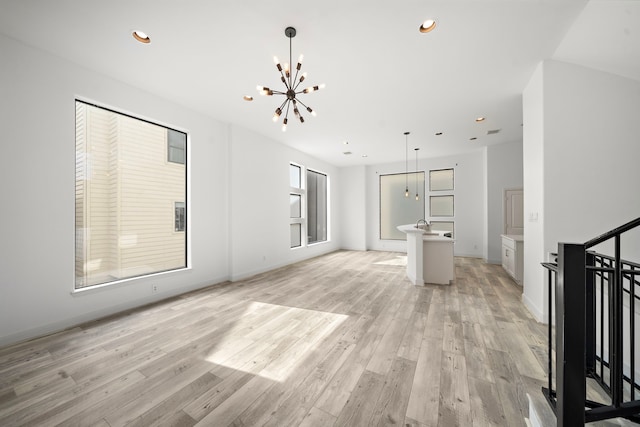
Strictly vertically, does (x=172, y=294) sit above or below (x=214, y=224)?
below

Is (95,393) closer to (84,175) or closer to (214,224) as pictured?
(84,175)

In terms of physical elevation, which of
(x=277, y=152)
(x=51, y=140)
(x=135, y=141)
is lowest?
(x=51, y=140)

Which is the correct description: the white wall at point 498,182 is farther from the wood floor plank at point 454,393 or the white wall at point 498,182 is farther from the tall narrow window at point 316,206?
the wood floor plank at point 454,393

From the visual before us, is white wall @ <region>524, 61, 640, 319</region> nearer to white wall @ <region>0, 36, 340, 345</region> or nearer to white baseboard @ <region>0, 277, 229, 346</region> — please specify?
white wall @ <region>0, 36, 340, 345</region>

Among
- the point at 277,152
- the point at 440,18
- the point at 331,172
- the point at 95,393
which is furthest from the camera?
the point at 331,172

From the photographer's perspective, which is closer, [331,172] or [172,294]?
[172,294]

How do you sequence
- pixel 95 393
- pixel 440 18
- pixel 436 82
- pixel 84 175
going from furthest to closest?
pixel 436 82 < pixel 84 175 < pixel 440 18 < pixel 95 393

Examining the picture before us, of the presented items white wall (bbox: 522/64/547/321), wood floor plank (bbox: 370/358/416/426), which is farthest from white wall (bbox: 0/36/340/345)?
white wall (bbox: 522/64/547/321)

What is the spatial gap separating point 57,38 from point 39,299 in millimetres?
2856

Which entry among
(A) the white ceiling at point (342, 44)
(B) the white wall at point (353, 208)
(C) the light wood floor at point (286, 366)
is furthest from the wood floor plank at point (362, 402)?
(B) the white wall at point (353, 208)

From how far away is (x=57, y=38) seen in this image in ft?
8.83

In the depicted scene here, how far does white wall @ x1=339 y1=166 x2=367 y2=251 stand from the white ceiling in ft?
17.2

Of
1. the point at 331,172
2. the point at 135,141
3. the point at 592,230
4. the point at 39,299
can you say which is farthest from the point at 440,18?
the point at 331,172

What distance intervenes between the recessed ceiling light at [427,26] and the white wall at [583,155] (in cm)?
168
